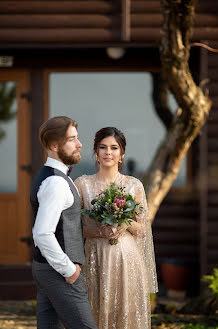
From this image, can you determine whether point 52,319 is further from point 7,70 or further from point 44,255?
point 7,70

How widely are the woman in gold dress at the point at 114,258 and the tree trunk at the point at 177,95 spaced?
187 centimetres

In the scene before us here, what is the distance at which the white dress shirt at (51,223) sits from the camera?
2926 millimetres

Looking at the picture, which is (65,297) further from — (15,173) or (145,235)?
(15,173)

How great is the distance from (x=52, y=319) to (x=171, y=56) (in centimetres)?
323

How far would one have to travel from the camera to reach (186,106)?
5.76 metres

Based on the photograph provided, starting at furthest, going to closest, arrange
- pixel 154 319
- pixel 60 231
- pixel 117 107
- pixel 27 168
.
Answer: pixel 117 107
pixel 27 168
pixel 154 319
pixel 60 231

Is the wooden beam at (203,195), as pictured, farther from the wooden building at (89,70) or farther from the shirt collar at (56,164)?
the shirt collar at (56,164)

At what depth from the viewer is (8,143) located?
784cm

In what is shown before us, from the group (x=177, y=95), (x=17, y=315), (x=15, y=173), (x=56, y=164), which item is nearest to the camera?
(x=56, y=164)

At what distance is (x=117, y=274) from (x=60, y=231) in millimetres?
1026

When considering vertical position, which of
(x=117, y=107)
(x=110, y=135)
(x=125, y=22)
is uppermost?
(x=125, y=22)

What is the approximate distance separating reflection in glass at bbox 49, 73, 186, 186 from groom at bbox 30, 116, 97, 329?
184 inches

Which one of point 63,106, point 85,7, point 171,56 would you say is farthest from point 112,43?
point 171,56

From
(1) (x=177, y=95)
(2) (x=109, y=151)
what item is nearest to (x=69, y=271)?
(2) (x=109, y=151)
